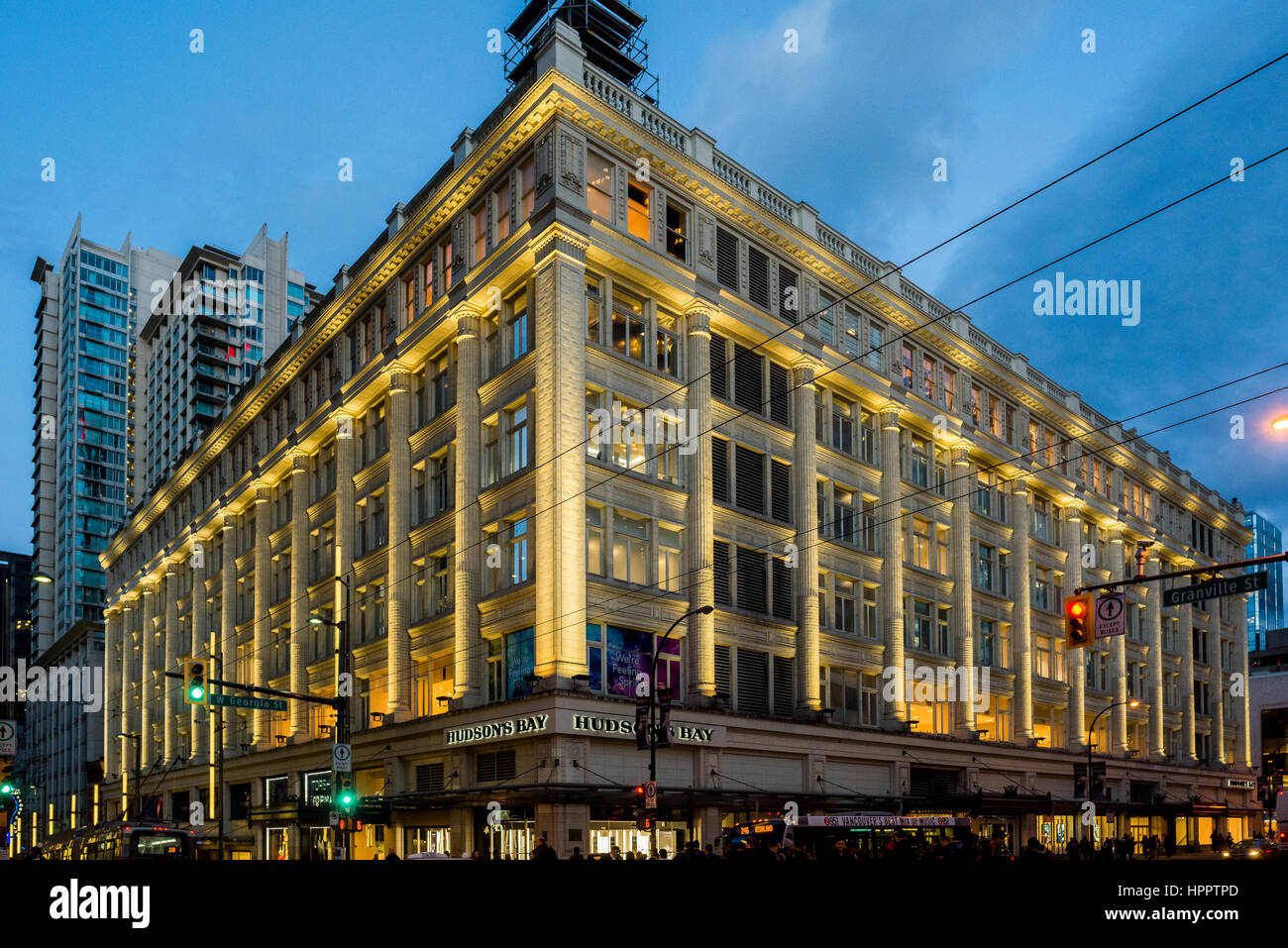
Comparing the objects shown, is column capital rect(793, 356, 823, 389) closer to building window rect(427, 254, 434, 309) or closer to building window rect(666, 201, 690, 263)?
building window rect(666, 201, 690, 263)

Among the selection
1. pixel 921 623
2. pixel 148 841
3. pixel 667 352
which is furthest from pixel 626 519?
pixel 148 841

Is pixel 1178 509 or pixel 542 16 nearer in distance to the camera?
pixel 542 16

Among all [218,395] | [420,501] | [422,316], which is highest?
[218,395]

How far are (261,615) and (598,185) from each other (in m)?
31.9

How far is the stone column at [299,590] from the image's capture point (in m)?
54.6

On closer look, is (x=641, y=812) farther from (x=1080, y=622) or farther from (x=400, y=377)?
(x=400, y=377)

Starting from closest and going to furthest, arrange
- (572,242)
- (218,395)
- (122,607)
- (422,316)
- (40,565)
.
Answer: (572,242), (422,316), (122,607), (218,395), (40,565)

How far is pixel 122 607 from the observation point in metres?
90.9

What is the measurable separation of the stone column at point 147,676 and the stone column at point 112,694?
282 inches

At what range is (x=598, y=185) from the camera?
40.5m

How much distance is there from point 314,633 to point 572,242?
26214 millimetres
